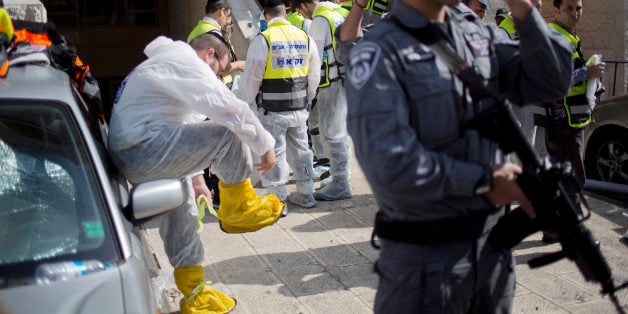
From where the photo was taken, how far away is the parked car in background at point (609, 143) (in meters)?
7.06

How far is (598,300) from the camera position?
4.59 metres

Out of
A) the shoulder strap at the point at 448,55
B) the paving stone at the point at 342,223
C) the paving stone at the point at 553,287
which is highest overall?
the shoulder strap at the point at 448,55

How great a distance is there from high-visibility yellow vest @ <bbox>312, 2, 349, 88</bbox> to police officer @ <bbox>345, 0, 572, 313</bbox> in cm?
484

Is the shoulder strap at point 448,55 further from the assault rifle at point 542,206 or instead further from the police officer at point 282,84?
the police officer at point 282,84

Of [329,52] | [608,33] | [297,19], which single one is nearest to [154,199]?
[329,52]

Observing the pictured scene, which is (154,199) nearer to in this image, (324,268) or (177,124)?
(177,124)

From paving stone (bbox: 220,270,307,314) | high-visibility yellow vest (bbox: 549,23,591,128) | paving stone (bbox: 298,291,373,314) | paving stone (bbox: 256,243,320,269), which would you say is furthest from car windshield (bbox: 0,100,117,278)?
high-visibility yellow vest (bbox: 549,23,591,128)

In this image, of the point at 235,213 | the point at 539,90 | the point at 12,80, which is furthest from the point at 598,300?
the point at 12,80

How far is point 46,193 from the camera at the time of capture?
298cm

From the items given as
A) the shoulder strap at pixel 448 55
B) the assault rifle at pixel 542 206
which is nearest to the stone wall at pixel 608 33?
the assault rifle at pixel 542 206

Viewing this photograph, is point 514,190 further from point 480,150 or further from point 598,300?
point 598,300

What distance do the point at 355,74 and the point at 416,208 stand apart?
1.56ft

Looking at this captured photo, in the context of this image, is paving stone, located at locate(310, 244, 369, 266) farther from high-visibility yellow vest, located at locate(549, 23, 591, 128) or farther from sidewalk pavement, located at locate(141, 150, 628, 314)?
high-visibility yellow vest, located at locate(549, 23, 591, 128)

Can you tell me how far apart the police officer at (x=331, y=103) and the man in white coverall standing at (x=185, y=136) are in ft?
9.68
